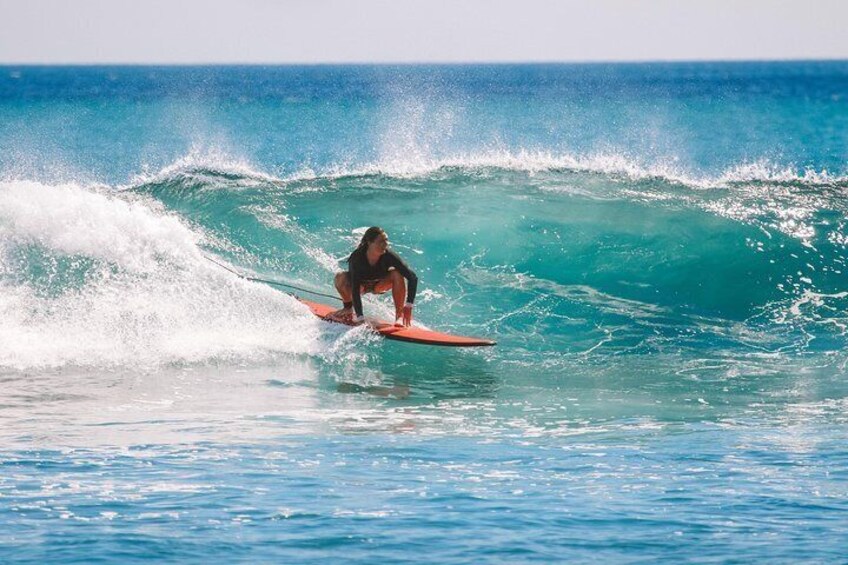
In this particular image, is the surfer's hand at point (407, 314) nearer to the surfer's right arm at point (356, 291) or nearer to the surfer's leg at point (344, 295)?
the surfer's right arm at point (356, 291)

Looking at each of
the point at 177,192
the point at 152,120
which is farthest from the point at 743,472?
the point at 152,120

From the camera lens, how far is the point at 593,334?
12.9 m

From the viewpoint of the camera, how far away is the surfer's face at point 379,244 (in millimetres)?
11133

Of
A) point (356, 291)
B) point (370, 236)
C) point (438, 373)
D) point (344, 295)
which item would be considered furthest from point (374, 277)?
point (438, 373)

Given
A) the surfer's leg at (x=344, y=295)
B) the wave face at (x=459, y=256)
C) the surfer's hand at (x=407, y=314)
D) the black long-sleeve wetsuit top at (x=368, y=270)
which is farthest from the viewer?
the wave face at (x=459, y=256)

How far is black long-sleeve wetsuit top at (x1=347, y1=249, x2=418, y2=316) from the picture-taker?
37.0 ft

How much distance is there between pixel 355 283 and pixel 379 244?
1.55 ft

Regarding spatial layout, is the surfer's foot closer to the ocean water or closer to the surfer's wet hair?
the ocean water

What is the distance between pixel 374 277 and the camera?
A: 1145 cm

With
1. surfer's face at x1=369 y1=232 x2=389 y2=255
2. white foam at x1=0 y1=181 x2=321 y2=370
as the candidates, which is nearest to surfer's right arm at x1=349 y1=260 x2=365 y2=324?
surfer's face at x1=369 y1=232 x2=389 y2=255

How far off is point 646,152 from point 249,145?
15735 millimetres

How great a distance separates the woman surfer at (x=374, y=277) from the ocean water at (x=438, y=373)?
0.30 m

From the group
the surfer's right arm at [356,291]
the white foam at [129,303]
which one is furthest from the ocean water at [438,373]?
the surfer's right arm at [356,291]

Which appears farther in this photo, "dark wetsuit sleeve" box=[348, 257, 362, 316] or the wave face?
the wave face
